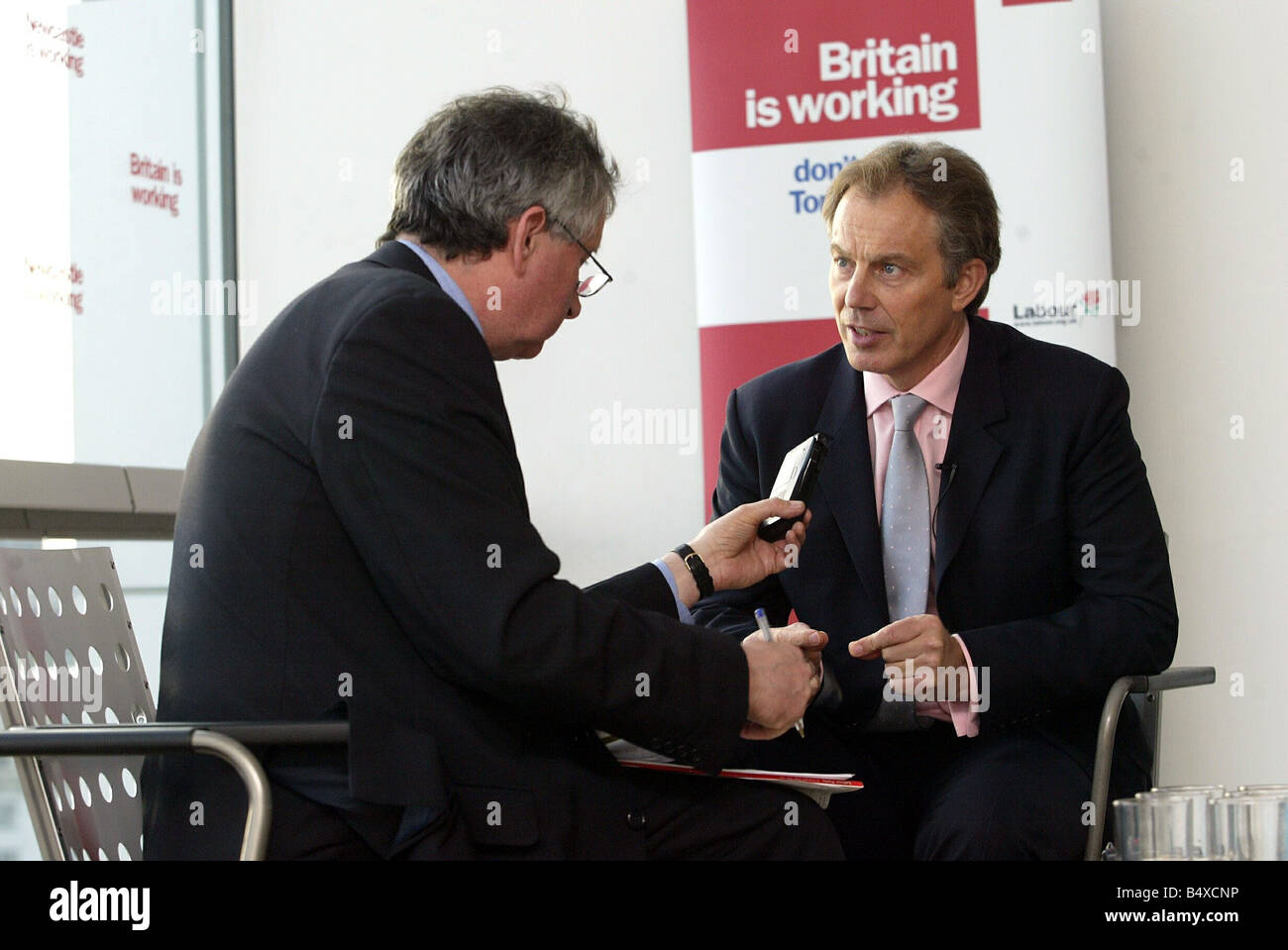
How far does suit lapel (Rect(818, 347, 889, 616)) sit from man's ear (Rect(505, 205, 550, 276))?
2.56 ft

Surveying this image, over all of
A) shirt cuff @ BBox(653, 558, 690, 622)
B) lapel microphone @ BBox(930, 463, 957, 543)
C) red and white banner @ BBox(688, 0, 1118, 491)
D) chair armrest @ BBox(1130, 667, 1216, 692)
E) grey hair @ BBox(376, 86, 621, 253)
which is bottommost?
chair armrest @ BBox(1130, 667, 1216, 692)

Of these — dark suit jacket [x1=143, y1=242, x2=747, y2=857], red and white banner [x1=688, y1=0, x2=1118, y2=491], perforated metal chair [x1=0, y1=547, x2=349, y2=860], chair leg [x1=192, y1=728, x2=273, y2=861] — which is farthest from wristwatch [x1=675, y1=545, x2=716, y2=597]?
red and white banner [x1=688, y1=0, x2=1118, y2=491]

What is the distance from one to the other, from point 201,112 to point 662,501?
1.99 meters

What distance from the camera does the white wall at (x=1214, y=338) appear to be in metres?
4.11

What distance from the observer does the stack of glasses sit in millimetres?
1436

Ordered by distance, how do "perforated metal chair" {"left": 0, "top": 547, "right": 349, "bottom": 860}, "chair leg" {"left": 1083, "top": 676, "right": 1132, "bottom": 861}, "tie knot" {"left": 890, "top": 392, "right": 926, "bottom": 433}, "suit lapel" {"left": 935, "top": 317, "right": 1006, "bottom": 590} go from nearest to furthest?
"perforated metal chair" {"left": 0, "top": 547, "right": 349, "bottom": 860}, "chair leg" {"left": 1083, "top": 676, "right": 1132, "bottom": 861}, "suit lapel" {"left": 935, "top": 317, "right": 1006, "bottom": 590}, "tie knot" {"left": 890, "top": 392, "right": 926, "bottom": 433}

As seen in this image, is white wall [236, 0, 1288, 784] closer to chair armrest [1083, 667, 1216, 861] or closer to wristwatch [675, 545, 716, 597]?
chair armrest [1083, 667, 1216, 861]

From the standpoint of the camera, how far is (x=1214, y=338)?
4148 millimetres

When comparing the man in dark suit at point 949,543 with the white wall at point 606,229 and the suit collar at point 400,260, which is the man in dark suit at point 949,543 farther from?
the white wall at point 606,229

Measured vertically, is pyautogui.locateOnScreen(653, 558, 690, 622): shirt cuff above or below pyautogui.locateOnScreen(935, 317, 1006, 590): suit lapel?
below

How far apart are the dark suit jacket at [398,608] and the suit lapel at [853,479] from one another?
753 millimetres

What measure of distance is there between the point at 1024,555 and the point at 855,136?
1896 millimetres

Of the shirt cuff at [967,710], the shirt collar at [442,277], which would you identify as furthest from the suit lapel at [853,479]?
the shirt collar at [442,277]

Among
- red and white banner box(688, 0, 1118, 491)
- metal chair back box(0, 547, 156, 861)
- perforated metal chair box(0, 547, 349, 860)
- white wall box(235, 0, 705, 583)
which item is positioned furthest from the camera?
white wall box(235, 0, 705, 583)
